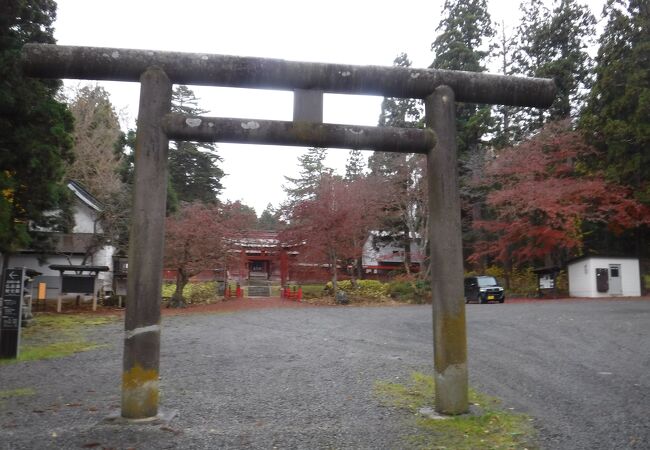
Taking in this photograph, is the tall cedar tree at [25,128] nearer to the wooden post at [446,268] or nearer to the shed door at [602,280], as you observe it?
the wooden post at [446,268]

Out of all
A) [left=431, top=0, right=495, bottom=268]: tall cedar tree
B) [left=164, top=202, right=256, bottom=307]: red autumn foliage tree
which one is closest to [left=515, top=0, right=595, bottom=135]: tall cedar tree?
[left=431, top=0, right=495, bottom=268]: tall cedar tree

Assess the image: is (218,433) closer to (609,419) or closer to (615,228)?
(609,419)

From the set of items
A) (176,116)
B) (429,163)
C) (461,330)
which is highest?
(176,116)

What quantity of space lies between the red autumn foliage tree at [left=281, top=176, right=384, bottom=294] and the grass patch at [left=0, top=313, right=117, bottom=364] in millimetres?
10295

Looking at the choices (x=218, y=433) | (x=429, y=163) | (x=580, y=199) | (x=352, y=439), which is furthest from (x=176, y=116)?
(x=580, y=199)

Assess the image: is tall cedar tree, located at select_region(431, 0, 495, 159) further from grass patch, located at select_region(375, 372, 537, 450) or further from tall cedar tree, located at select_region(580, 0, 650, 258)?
grass patch, located at select_region(375, 372, 537, 450)

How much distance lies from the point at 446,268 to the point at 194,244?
18708 millimetres

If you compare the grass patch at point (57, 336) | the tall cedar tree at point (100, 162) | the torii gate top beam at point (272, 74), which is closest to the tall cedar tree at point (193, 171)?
the tall cedar tree at point (100, 162)

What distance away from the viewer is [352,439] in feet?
16.0

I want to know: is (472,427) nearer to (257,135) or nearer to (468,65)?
(257,135)

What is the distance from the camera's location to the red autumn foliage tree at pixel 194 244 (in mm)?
22719

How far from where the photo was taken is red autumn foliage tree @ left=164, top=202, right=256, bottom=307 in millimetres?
22719

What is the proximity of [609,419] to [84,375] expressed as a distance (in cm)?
738

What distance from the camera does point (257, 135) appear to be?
5.58m
